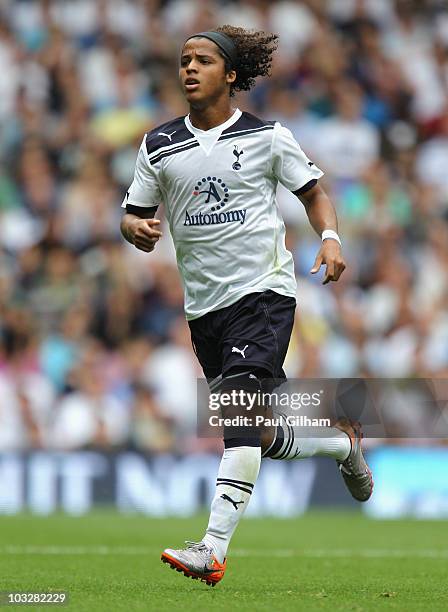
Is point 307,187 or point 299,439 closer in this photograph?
point 307,187

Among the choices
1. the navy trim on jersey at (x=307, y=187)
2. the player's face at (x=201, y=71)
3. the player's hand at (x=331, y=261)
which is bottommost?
the player's hand at (x=331, y=261)

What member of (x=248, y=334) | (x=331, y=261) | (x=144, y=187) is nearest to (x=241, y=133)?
(x=144, y=187)

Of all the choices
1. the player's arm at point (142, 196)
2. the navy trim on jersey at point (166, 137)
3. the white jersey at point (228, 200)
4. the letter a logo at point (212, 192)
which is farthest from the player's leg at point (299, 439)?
the navy trim on jersey at point (166, 137)

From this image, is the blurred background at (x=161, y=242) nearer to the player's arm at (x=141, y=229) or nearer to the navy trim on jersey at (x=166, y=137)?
the player's arm at (x=141, y=229)

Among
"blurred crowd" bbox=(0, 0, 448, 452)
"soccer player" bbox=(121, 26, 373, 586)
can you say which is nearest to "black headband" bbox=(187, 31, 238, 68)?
"soccer player" bbox=(121, 26, 373, 586)

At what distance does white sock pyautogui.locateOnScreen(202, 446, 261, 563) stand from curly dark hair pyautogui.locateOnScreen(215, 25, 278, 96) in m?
1.86

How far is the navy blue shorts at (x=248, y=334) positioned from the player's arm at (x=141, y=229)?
1.64 feet

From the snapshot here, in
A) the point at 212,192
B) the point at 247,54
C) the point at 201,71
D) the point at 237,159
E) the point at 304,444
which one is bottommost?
the point at 304,444

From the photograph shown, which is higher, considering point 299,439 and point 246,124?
point 246,124

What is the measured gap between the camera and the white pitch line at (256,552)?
338 inches

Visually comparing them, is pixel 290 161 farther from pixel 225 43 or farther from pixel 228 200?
pixel 225 43

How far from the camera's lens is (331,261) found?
5.94 metres

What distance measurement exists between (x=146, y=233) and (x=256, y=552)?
11.8ft

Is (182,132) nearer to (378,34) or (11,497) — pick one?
(11,497)
